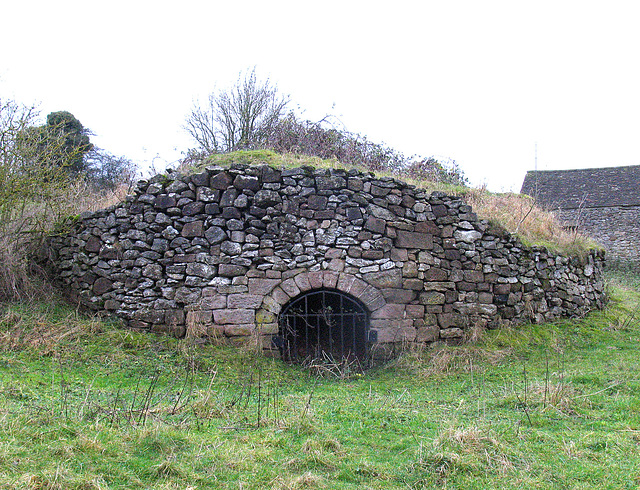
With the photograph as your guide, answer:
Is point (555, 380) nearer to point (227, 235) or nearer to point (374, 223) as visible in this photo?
point (374, 223)

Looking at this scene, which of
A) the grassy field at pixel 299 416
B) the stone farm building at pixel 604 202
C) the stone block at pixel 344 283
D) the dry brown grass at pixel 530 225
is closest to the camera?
the grassy field at pixel 299 416

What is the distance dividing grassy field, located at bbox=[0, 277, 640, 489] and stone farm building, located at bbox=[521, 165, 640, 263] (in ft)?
51.6

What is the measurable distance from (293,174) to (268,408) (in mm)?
3911

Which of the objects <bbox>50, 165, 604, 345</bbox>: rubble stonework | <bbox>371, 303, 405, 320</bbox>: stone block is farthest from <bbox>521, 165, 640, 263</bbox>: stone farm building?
<bbox>371, 303, 405, 320</bbox>: stone block

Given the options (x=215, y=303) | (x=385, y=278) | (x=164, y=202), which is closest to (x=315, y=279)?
(x=385, y=278)

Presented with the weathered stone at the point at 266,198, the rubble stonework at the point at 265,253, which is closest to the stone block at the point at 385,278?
the rubble stonework at the point at 265,253

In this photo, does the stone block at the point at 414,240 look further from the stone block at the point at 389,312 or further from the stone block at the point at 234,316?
the stone block at the point at 234,316

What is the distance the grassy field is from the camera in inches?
142

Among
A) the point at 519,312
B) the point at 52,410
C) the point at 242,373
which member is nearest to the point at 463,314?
the point at 519,312

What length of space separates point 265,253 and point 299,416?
3354 millimetres

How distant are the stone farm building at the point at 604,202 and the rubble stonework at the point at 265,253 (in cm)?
1432

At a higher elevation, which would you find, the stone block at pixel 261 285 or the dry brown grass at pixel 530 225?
the dry brown grass at pixel 530 225

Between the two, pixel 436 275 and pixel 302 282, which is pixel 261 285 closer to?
pixel 302 282

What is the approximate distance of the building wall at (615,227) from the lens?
21578 mm
